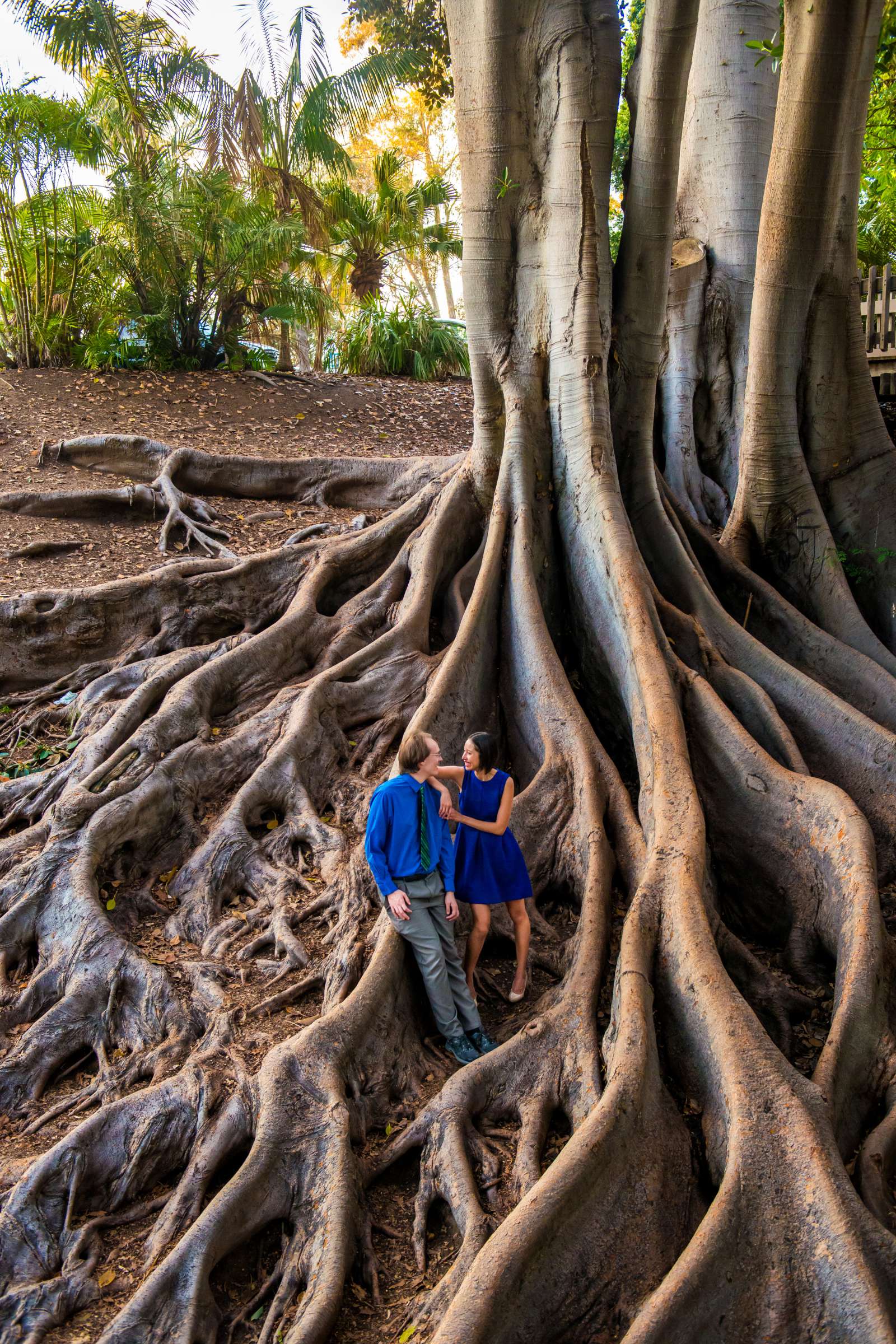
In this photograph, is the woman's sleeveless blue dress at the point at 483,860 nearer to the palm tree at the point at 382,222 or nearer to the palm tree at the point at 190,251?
the palm tree at the point at 190,251

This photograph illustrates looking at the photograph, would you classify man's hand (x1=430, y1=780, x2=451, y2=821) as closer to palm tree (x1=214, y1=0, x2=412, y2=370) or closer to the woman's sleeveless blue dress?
the woman's sleeveless blue dress

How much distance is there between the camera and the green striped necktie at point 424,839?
4.20 metres

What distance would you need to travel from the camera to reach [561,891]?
16.6 feet

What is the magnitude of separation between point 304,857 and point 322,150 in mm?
17889

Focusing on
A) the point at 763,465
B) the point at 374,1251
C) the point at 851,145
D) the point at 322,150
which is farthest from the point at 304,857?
the point at 322,150

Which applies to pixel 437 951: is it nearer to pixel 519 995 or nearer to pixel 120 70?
pixel 519 995

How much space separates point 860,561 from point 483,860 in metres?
4.28

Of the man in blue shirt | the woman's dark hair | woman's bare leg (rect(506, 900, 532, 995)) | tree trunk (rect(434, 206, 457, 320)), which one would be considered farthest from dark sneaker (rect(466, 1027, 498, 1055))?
tree trunk (rect(434, 206, 457, 320))

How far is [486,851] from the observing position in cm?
447

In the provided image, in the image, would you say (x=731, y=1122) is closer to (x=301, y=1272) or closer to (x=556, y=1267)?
(x=556, y=1267)

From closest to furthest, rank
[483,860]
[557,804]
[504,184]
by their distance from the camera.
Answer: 1. [483,860]
2. [557,804]
3. [504,184]

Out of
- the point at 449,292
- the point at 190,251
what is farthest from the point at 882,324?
the point at 449,292

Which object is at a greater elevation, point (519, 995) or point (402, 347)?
point (402, 347)

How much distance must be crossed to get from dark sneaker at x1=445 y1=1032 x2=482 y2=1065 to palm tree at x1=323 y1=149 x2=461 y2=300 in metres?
16.5
